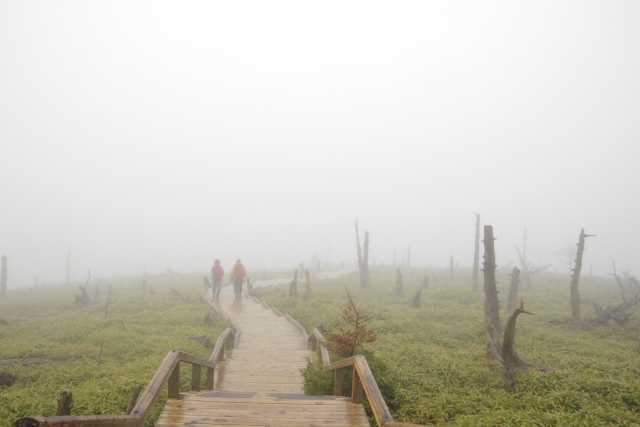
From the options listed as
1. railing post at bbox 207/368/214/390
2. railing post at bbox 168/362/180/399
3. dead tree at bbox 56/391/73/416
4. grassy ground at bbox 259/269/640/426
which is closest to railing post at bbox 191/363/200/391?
railing post at bbox 207/368/214/390

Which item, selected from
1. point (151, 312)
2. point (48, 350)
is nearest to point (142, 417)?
point (48, 350)

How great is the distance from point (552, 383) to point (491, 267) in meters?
5.87

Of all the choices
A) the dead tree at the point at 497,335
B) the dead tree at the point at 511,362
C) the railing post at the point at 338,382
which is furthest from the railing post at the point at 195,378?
the dead tree at the point at 511,362

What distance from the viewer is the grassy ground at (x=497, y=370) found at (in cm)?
763

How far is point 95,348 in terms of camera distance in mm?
13969

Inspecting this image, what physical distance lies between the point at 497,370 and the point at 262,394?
7.26 metres

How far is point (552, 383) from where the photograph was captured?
9320 mm

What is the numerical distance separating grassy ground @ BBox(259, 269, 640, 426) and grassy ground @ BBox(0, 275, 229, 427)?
5.54 metres

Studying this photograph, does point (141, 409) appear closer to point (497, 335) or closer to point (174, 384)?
point (174, 384)

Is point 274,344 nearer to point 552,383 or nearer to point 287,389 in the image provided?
point 287,389

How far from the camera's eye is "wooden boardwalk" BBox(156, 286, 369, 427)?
5875 mm

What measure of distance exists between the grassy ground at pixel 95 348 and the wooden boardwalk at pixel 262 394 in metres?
1.29

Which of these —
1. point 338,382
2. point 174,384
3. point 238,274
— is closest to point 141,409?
point 174,384

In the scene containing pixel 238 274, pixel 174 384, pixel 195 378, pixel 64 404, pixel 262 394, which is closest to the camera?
pixel 64 404
